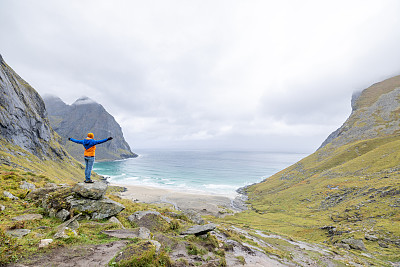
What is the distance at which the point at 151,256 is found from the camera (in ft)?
29.1

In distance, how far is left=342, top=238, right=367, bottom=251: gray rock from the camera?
30316 millimetres

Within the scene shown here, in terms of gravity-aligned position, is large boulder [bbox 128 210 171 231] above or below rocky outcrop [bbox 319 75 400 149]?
below

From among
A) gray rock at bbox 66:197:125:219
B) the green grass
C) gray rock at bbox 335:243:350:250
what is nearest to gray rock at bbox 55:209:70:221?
gray rock at bbox 66:197:125:219

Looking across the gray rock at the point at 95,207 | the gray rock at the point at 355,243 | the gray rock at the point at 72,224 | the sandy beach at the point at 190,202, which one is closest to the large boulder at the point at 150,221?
the gray rock at the point at 95,207

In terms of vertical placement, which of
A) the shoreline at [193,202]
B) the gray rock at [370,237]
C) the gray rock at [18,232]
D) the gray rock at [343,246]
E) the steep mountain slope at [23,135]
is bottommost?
the gray rock at [343,246]

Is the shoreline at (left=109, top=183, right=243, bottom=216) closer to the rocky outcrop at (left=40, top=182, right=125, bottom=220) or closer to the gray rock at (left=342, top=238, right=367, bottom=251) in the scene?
the gray rock at (left=342, top=238, right=367, bottom=251)

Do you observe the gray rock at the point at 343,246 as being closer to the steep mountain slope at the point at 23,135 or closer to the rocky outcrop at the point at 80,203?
the rocky outcrop at the point at 80,203

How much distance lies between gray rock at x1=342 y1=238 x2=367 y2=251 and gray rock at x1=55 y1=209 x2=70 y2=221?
45.2m

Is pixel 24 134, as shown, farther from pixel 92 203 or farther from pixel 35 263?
pixel 35 263

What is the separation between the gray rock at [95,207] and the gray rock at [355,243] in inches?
1644

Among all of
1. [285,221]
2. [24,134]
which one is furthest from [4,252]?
[24,134]

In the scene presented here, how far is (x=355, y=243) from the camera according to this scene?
31609mm

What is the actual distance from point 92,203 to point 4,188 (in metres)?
11.5

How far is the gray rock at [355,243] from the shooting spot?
30.3 m
